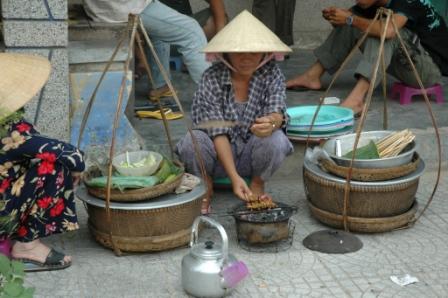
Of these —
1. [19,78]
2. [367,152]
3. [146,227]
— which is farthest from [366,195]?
[19,78]

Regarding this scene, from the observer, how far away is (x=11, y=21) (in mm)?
4277

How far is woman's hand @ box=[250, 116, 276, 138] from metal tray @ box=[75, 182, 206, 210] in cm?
42

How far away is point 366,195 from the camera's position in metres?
3.94

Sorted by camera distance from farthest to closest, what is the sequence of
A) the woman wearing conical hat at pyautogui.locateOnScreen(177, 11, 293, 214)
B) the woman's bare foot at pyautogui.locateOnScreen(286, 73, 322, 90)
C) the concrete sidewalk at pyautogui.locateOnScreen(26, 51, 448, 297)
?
the woman's bare foot at pyautogui.locateOnScreen(286, 73, 322, 90), the woman wearing conical hat at pyautogui.locateOnScreen(177, 11, 293, 214), the concrete sidewalk at pyautogui.locateOnScreen(26, 51, 448, 297)

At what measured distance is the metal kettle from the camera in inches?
128

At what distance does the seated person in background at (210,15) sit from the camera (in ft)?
19.8

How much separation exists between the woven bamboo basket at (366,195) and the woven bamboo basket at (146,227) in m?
0.68

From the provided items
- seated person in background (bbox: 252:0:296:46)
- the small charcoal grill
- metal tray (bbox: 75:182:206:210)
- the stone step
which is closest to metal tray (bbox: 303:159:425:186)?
the small charcoal grill

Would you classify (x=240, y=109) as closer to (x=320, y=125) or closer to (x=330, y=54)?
(x=320, y=125)

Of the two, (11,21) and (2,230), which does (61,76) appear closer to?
(11,21)

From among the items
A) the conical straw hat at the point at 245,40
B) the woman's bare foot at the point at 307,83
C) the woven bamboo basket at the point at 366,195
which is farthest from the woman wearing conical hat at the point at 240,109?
the woman's bare foot at the point at 307,83

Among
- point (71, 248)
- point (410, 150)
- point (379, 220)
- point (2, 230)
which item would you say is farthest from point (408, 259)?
point (2, 230)

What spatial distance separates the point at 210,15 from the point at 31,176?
311 centimetres

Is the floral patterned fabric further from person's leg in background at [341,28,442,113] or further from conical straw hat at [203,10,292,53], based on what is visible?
person's leg in background at [341,28,442,113]
